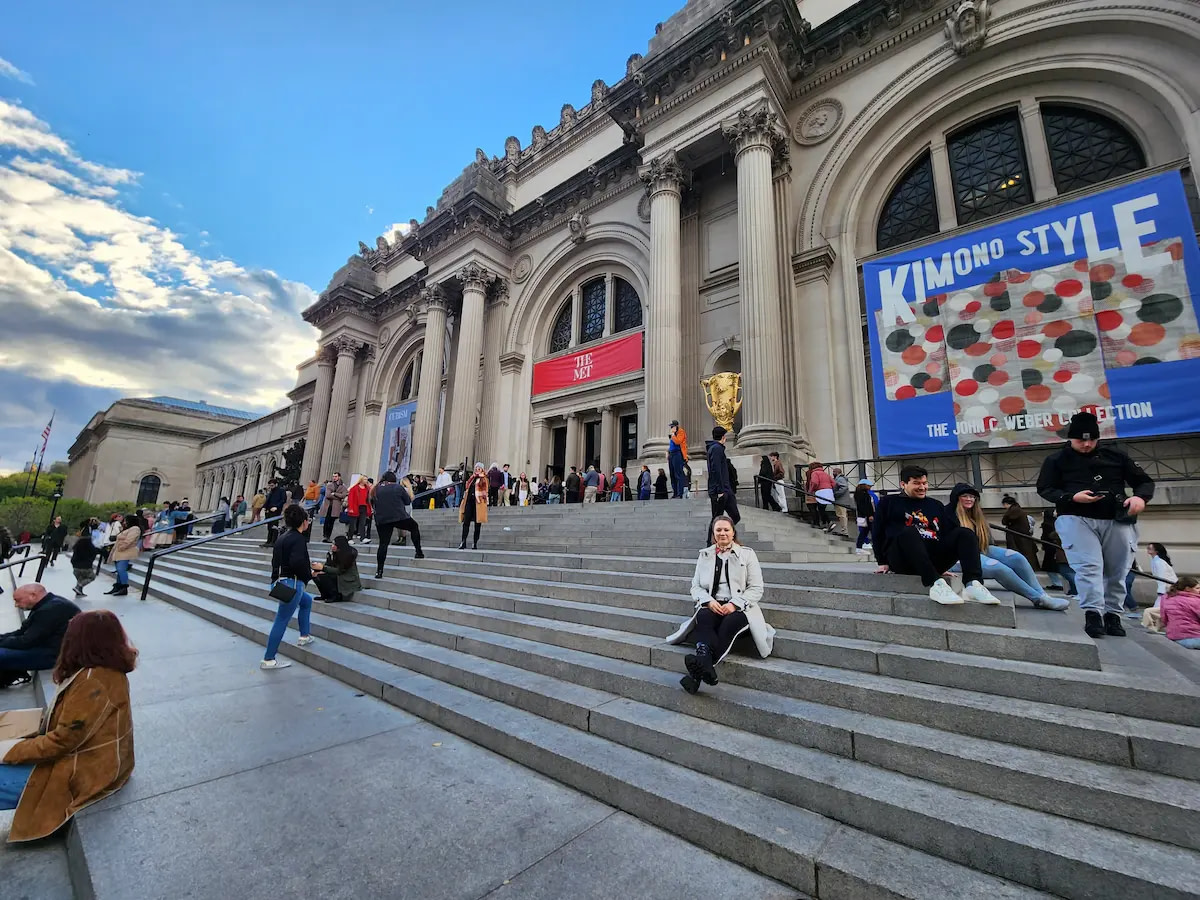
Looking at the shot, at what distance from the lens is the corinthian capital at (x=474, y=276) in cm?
2109

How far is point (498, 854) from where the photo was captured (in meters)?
2.33

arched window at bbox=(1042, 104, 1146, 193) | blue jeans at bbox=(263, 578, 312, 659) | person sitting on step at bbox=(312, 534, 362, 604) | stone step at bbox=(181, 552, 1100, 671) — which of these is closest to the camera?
stone step at bbox=(181, 552, 1100, 671)

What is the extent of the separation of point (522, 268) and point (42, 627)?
64.7 feet

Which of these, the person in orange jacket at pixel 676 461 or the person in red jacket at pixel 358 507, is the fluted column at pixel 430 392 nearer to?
the person in red jacket at pixel 358 507

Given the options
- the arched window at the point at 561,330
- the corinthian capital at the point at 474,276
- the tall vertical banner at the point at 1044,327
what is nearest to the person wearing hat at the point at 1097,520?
the tall vertical banner at the point at 1044,327

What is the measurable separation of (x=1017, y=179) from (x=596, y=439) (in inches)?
529

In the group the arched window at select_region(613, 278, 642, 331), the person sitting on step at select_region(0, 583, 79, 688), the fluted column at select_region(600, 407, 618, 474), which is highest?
the arched window at select_region(613, 278, 642, 331)

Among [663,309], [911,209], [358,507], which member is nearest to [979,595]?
[358,507]

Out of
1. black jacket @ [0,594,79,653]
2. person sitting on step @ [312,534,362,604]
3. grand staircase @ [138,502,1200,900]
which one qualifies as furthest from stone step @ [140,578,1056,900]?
person sitting on step @ [312,534,362,604]

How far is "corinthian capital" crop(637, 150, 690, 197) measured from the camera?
14.8 m

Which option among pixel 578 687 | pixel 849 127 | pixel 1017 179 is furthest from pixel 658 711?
pixel 849 127

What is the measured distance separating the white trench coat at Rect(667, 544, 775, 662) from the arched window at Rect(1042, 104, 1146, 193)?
13252 mm

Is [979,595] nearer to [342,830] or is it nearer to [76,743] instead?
[342,830]

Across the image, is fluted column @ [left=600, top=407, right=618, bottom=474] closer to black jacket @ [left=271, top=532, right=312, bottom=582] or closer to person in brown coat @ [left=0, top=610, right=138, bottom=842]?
black jacket @ [left=271, top=532, right=312, bottom=582]
